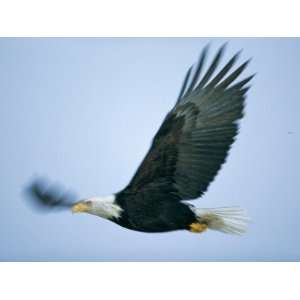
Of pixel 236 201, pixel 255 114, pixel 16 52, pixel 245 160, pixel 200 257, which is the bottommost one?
pixel 200 257

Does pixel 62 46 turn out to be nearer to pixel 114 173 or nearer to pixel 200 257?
pixel 114 173

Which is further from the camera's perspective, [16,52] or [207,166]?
[16,52]

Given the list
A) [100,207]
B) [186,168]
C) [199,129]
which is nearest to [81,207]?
[100,207]

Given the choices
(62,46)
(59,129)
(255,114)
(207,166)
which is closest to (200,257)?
(207,166)

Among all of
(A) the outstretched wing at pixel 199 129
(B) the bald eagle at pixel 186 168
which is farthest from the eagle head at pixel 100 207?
(A) the outstretched wing at pixel 199 129

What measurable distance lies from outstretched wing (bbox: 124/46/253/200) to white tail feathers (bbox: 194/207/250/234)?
0.57 ft

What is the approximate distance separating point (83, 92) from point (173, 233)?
0.72m

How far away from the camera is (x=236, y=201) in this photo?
232 centimetres

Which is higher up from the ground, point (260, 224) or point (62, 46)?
point (62, 46)

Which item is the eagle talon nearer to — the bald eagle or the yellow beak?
the bald eagle

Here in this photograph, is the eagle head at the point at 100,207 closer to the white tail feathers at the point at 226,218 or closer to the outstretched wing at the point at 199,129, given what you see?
the outstretched wing at the point at 199,129

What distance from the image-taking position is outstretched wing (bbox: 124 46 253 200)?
2197 millimetres

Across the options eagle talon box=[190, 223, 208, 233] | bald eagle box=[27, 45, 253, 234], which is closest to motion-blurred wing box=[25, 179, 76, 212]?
bald eagle box=[27, 45, 253, 234]

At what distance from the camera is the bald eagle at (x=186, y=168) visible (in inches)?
87.0
